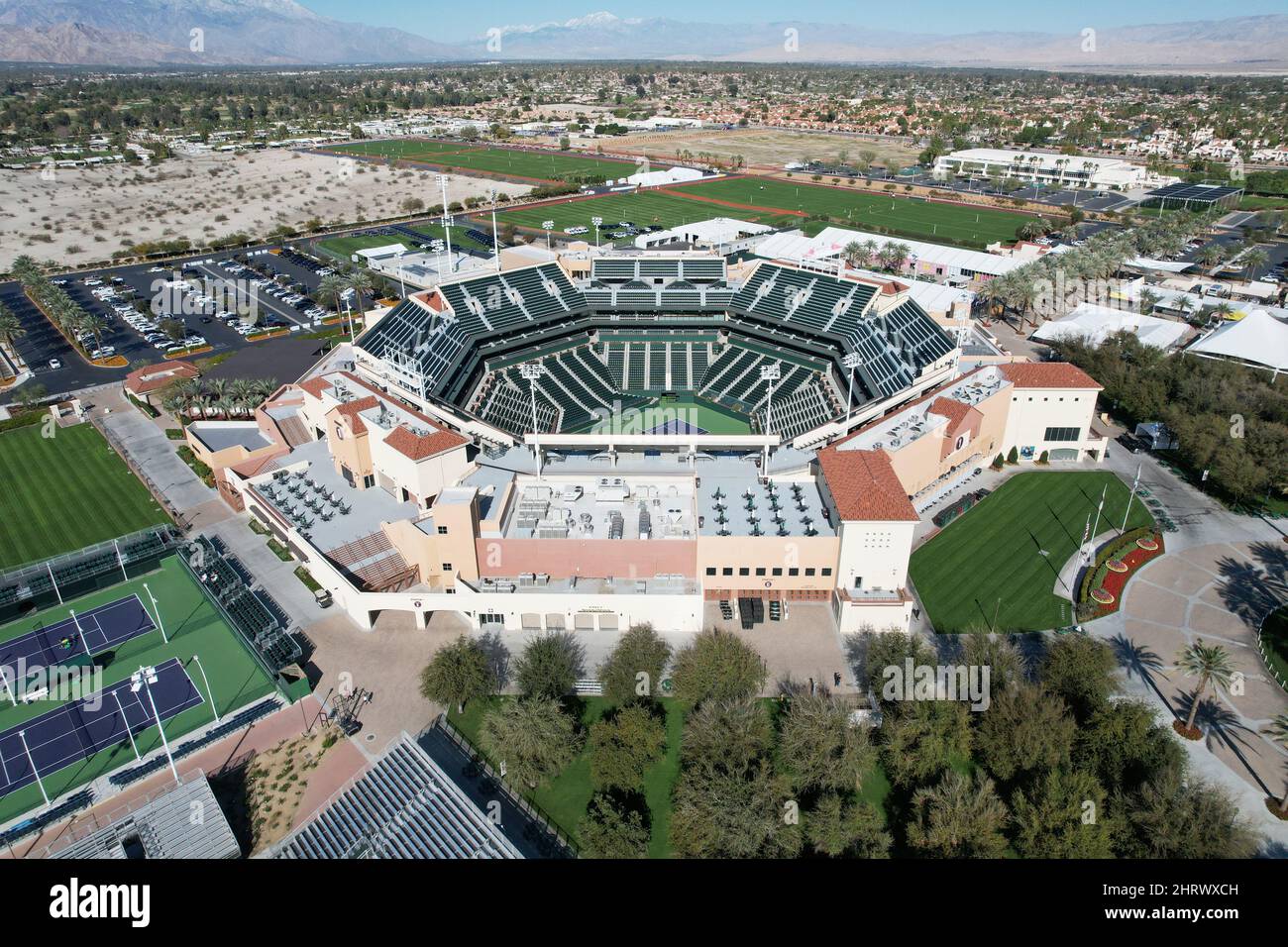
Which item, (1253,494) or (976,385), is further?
(976,385)

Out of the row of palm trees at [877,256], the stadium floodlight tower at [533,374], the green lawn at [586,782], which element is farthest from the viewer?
the row of palm trees at [877,256]

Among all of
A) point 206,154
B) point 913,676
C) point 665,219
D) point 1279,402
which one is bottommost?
point 913,676

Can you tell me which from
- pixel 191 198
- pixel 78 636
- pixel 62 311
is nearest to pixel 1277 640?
pixel 78 636

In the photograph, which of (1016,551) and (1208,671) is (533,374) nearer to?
(1016,551)

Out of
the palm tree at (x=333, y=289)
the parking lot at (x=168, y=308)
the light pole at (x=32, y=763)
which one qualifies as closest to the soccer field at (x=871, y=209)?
the palm tree at (x=333, y=289)

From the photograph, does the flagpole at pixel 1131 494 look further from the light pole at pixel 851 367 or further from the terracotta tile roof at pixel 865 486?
the light pole at pixel 851 367

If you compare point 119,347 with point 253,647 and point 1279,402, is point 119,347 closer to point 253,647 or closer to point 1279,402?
point 253,647

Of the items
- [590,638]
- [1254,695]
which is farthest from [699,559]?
[1254,695]
